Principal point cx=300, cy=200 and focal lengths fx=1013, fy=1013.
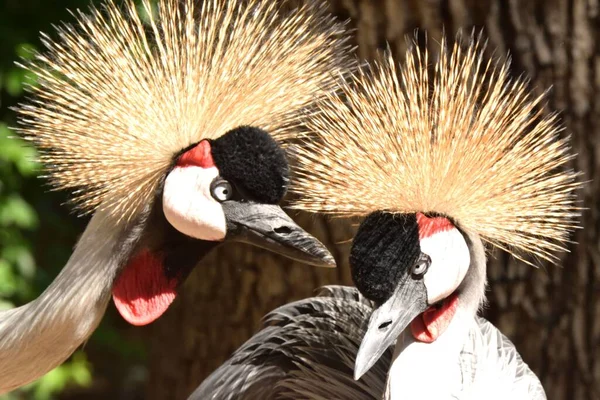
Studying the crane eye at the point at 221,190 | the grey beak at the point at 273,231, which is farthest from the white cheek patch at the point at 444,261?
the crane eye at the point at 221,190

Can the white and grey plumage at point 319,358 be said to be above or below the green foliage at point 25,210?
below

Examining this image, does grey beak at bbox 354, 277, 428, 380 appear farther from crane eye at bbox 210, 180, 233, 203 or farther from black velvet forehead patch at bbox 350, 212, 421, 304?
crane eye at bbox 210, 180, 233, 203

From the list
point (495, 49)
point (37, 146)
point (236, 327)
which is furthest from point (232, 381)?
point (495, 49)

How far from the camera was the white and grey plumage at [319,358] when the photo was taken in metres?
1.66

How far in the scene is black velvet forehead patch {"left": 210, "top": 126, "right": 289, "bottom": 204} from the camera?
1.38m

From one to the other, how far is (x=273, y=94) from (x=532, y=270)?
2.29 feet

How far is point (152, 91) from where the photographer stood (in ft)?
4.79

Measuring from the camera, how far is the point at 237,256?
2107 mm

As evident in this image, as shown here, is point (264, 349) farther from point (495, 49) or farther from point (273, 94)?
point (495, 49)

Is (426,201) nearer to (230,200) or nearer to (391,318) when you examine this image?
(391,318)

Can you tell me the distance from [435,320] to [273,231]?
0.27m

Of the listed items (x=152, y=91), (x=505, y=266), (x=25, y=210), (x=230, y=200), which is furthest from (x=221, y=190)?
(x=25, y=210)

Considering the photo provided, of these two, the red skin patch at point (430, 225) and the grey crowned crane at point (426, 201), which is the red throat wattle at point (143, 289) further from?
the red skin patch at point (430, 225)

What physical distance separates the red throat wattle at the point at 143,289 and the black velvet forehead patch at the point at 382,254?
0.98 feet
